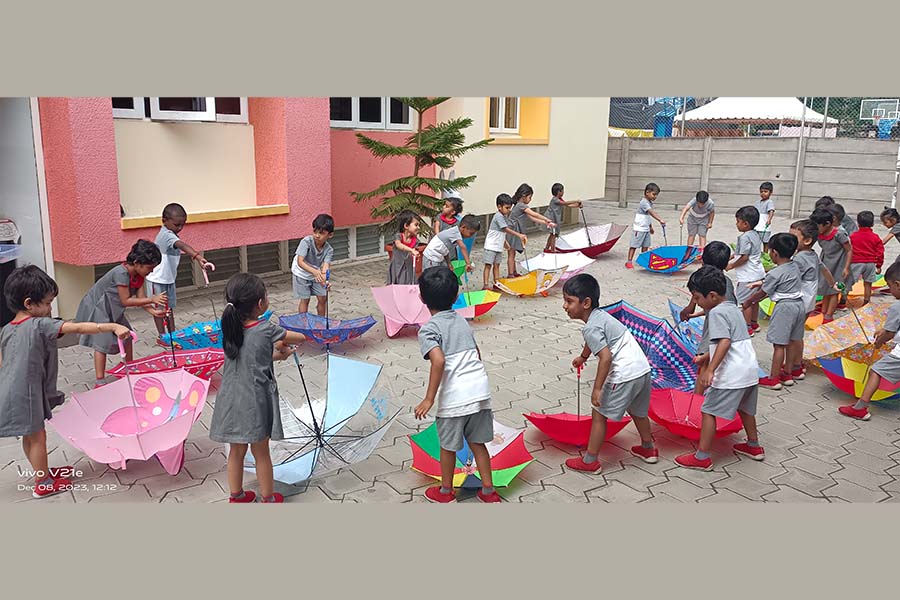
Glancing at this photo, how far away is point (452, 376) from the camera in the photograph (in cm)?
389

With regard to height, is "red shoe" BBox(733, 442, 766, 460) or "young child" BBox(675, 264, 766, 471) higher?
"young child" BBox(675, 264, 766, 471)

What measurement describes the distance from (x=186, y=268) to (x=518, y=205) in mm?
4720

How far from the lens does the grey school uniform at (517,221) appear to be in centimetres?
1045

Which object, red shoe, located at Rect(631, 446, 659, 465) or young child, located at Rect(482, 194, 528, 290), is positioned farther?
young child, located at Rect(482, 194, 528, 290)

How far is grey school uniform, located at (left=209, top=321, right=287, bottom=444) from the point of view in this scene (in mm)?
3756

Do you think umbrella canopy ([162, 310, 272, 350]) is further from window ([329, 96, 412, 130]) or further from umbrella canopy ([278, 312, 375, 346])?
window ([329, 96, 412, 130])

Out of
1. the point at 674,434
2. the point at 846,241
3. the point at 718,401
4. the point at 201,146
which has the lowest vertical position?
the point at 674,434

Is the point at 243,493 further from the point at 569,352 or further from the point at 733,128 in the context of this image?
the point at 733,128

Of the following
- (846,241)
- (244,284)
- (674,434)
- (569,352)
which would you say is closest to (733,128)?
(846,241)

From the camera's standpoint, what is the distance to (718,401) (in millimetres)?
4492

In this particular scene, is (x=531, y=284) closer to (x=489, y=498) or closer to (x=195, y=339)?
(x=195, y=339)

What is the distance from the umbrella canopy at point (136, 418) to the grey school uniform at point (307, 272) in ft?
8.26

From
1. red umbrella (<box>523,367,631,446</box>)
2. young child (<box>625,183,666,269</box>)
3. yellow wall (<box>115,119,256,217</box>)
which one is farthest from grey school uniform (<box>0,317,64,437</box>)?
young child (<box>625,183,666,269</box>)

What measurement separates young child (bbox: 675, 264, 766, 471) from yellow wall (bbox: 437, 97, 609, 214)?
802cm
